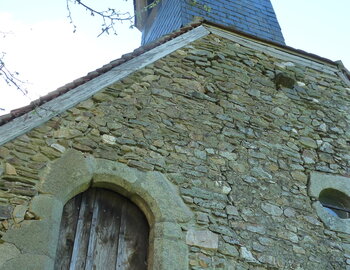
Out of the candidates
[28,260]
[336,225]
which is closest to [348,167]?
[336,225]

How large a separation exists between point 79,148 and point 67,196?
47 centimetres

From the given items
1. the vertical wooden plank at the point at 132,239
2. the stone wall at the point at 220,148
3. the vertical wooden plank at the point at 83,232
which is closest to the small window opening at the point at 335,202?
the stone wall at the point at 220,148

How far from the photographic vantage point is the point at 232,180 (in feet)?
14.8

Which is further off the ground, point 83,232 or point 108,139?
point 108,139

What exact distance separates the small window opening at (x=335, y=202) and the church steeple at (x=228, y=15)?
3510 mm

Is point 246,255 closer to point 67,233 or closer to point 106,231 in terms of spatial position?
point 106,231

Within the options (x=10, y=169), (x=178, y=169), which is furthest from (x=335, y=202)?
(x=10, y=169)

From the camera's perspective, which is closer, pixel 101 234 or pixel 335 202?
pixel 101 234

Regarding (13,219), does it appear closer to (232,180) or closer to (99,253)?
(99,253)

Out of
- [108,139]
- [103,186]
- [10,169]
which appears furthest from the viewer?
[108,139]

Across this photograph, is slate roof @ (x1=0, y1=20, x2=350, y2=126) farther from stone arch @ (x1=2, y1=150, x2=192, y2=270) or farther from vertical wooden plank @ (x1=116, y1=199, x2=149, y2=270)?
vertical wooden plank @ (x1=116, y1=199, x2=149, y2=270)

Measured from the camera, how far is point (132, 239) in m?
4.02

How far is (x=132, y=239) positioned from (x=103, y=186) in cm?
53

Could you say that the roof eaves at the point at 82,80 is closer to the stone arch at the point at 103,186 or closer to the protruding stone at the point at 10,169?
the protruding stone at the point at 10,169
